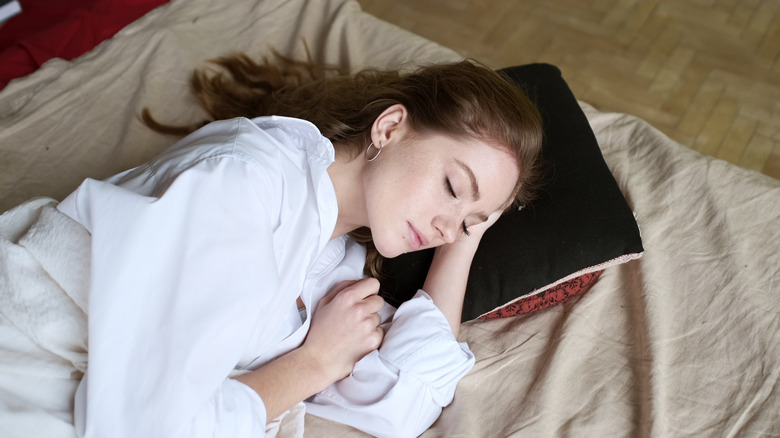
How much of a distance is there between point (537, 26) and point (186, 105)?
5.33 ft

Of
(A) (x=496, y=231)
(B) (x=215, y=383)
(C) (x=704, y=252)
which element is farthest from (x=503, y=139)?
(B) (x=215, y=383)

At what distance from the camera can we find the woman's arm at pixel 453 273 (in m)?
1.53

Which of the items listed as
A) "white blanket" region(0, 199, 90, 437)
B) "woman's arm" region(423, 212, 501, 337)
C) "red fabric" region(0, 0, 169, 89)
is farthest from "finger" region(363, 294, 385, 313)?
"red fabric" region(0, 0, 169, 89)

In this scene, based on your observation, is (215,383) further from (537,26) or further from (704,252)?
(537,26)

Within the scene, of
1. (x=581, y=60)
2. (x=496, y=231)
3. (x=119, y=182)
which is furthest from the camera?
(x=581, y=60)

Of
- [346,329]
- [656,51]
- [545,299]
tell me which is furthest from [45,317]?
[656,51]

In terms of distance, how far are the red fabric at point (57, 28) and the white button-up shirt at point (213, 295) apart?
2.99ft

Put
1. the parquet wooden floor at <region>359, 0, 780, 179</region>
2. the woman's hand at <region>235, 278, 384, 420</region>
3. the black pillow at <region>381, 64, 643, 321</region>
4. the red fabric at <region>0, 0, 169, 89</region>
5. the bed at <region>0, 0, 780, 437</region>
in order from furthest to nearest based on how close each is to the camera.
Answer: the parquet wooden floor at <region>359, 0, 780, 179</region>, the red fabric at <region>0, 0, 169, 89</region>, the black pillow at <region>381, 64, 643, 321</region>, the woman's hand at <region>235, 278, 384, 420</region>, the bed at <region>0, 0, 780, 437</region>

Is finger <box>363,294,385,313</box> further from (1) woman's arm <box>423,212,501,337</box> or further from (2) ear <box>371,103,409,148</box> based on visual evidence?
(2) ear <box>371,103,409,148</box>

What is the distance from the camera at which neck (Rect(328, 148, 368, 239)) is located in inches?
58.4

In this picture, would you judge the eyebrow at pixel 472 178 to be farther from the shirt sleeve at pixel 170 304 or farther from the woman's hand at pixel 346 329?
the shirt sleeve at pixel 170 304

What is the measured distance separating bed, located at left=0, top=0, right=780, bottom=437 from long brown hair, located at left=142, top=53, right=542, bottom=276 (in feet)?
0.39

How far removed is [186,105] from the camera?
6.56 ft

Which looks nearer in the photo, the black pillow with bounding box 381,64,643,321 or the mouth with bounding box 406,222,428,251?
the mouth with bounding box 406,222,428,251
